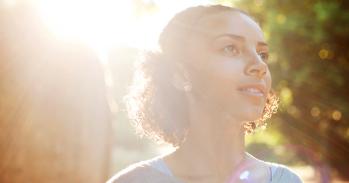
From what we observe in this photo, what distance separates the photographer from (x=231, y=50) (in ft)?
9.12

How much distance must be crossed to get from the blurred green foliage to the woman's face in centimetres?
1000

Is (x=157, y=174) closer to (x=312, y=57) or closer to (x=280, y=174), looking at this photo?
(x=280, y=174)

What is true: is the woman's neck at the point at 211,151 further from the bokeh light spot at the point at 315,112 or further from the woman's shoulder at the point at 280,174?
the bokeh light spot at the point at 315,112

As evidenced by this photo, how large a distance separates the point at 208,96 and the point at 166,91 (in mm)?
354

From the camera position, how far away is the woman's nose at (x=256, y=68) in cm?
271

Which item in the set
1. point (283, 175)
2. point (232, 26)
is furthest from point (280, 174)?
point (232, 26)

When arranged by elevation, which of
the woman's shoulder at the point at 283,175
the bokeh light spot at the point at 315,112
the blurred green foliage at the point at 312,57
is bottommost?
the bokeh light spot at the point at 315,112

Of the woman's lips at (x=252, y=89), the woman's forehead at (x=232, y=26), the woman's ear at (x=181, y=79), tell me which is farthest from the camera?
the woman's ear at (x=181, y=79)

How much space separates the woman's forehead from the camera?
2.81m

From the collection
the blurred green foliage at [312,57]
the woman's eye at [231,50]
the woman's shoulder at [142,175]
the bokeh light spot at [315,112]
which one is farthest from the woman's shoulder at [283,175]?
the bokeh light spot at [315,112]

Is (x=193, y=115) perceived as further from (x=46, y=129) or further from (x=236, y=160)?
(x=46, y=129)

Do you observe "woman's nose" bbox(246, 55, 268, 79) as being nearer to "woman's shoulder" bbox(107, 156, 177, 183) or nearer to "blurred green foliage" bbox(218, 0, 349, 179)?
"woman's shoulder" bbox(107, 156, 177, 183)

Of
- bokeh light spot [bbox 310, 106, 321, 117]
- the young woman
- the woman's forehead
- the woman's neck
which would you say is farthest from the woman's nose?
bokeh light spot [bbox 310, 106, 321, 117]

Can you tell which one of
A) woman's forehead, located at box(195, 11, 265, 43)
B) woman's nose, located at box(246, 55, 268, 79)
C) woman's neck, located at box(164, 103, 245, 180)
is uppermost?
woman's forehead, located at box(195, 11, 265, 43)
